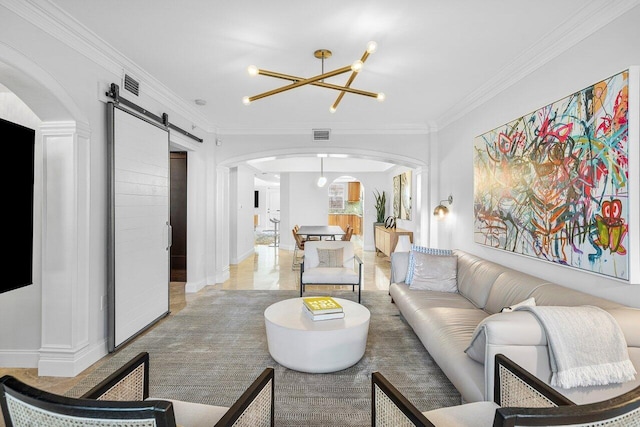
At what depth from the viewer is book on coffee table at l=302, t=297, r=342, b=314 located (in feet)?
9.30

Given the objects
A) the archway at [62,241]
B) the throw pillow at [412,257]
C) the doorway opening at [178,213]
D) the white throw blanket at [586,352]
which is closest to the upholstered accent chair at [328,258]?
the throw pillow at [412,257]

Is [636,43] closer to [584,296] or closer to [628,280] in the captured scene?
[628,280]

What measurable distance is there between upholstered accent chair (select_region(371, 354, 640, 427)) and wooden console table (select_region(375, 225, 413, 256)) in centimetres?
589

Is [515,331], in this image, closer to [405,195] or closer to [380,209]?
[405,195]

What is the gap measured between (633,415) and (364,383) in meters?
1.77

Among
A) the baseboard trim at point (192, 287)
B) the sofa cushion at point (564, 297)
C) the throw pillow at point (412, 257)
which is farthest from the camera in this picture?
the baseboard trim at point (192, 287)

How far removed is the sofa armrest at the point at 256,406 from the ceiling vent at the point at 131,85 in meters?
3.04

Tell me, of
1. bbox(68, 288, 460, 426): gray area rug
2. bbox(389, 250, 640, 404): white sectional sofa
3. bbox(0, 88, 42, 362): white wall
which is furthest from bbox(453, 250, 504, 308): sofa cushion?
bbox(0, 88, 42, 362): white wall

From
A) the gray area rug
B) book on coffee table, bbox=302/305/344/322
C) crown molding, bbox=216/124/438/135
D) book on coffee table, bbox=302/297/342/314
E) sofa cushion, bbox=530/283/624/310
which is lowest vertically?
the gray area rug

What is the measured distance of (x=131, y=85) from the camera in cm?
337

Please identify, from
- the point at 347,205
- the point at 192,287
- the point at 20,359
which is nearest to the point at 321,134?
the point at 192,287

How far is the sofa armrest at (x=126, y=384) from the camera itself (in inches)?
54.1

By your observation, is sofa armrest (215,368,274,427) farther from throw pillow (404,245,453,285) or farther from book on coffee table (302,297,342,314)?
throw pillow (404,245,453,285)

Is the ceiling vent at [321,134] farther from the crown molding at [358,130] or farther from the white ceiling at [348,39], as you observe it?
the white ceiling at [348,39]
